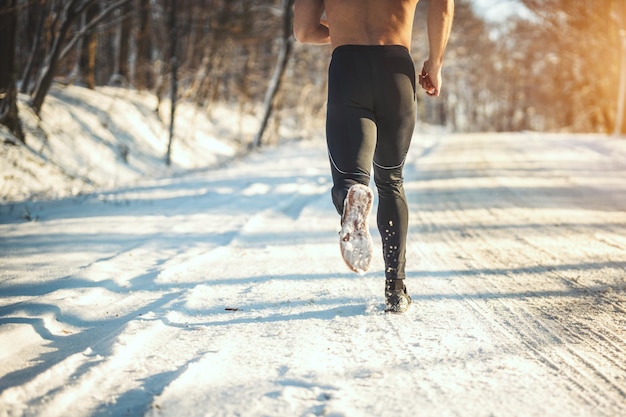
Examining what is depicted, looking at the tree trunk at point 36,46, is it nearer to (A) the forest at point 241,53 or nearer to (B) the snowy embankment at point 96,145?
(A) the forest at point 241,53

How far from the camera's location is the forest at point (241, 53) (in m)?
9.60

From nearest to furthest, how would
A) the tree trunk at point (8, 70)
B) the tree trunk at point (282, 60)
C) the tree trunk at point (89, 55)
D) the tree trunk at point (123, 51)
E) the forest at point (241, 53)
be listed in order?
the tree trunk at point (8, 70) → the forest at point (241, 53) → the tree trunk at point (89, 55) → the tree trunk at point (282, 60) → the tree trunk at point (123, 51)

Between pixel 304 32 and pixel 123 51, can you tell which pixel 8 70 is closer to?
pixel 304 32

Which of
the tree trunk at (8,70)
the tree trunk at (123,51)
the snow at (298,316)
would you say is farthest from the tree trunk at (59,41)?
the tree trunk at (123,51)

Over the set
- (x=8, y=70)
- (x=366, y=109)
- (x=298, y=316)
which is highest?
(x=8, y=70)

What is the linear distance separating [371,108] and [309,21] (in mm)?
589

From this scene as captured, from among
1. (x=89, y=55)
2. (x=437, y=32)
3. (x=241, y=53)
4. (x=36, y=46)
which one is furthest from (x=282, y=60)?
(x=437, y=32)

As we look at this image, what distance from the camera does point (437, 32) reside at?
248 cm

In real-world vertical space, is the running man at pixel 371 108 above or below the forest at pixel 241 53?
below

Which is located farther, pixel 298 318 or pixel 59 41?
pixel 59 41

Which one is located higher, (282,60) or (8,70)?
(282,60)

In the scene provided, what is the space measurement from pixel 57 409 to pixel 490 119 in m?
55.4

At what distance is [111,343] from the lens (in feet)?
6.56

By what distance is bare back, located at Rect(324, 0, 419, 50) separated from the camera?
2.34 m
